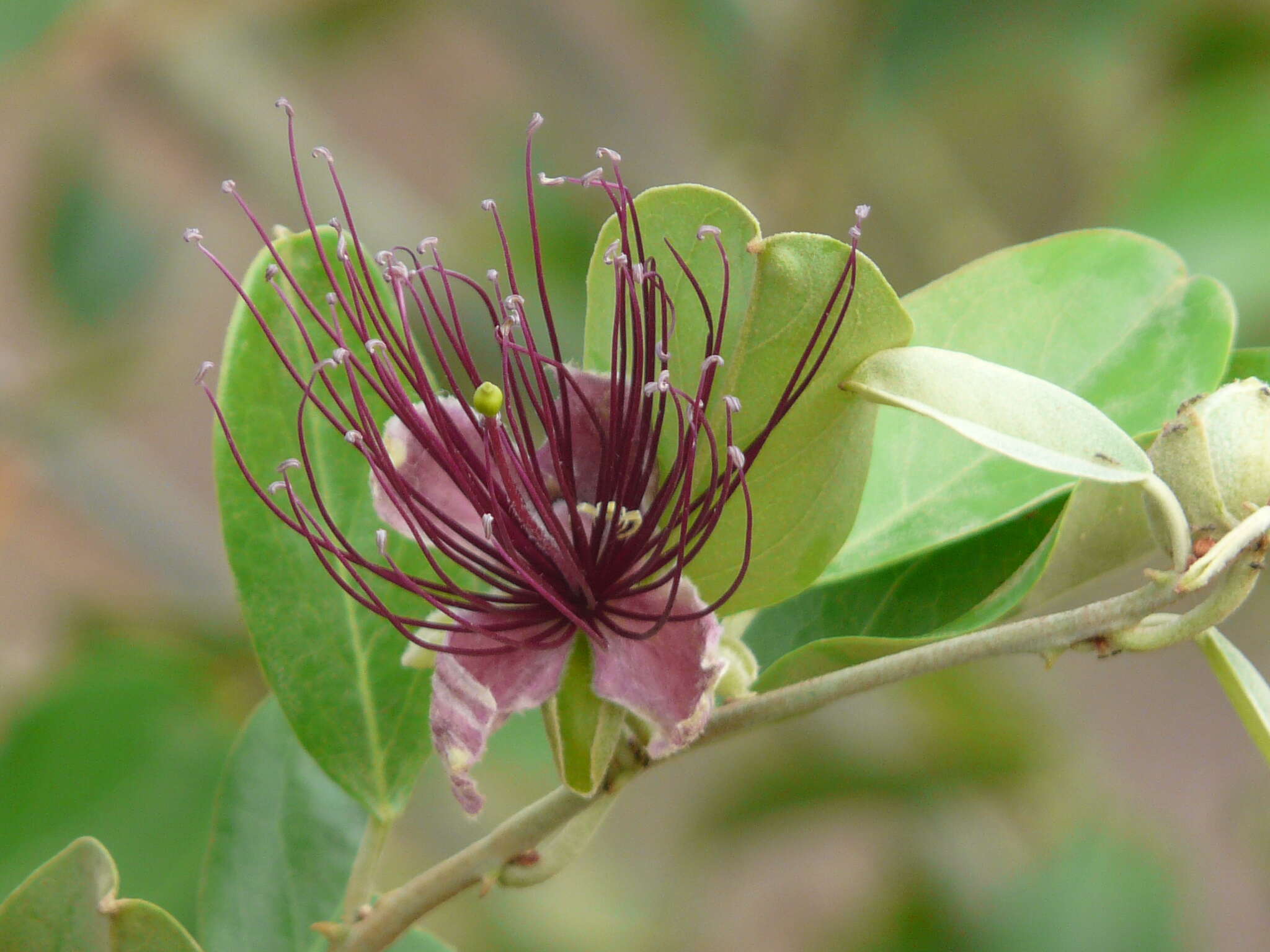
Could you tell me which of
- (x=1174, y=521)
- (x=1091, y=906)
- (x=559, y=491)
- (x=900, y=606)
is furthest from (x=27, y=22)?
(x=1091, y=906)

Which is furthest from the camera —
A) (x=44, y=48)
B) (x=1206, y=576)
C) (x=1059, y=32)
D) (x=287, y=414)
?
(x=1059, y=32)

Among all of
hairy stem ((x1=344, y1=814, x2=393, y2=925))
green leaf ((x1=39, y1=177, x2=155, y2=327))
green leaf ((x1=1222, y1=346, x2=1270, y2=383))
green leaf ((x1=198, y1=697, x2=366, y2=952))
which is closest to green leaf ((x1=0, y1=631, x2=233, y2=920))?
green leaf ((x1=198, y1=697, x2=366, y2=952))

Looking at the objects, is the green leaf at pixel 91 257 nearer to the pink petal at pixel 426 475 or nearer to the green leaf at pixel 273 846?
the green leaf at pixel 273 846

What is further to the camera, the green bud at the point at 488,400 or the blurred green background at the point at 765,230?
the blurred green background at the point at 765,230

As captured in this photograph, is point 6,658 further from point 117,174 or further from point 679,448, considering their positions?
point 679,448

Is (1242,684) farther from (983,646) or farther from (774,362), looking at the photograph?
(774,362)

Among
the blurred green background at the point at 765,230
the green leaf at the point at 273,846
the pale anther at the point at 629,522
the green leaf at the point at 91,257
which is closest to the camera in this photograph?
the pale anther at the point at 629,522

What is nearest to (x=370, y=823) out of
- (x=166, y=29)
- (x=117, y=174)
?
(x=166, y=29)

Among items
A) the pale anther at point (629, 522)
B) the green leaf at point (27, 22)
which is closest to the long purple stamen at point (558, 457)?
the pale anther at point (629, 522)
